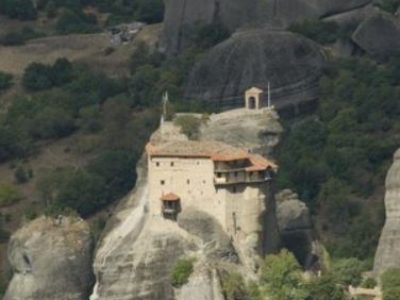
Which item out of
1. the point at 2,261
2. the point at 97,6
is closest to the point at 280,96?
the point at 2,261

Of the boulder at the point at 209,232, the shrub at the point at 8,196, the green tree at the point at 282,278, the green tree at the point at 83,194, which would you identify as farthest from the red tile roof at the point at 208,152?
the shrub at the point at 8,196

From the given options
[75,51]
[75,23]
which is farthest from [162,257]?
[75,23]

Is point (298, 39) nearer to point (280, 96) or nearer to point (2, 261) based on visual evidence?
point (280, 96)

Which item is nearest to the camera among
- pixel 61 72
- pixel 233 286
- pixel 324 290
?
pixel 233 286

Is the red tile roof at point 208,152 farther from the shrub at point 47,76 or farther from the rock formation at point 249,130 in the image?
the shrub at point 47,76

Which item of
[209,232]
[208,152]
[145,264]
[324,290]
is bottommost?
[324,290]

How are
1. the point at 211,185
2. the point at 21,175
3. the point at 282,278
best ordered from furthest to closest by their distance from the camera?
1. the point at 21,175
2. the point at 211,185
3. the point at 282,278

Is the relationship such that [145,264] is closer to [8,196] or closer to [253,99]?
[253,99]

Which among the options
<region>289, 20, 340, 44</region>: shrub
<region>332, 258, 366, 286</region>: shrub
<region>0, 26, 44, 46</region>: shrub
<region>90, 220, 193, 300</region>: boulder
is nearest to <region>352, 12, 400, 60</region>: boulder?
<region>289, 20, 340, 44</region>: shrub
